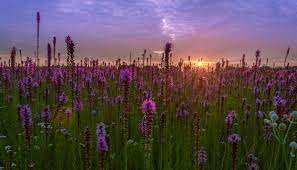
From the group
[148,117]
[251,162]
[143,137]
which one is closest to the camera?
[148,117]

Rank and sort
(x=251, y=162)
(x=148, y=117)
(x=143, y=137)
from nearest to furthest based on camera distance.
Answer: (x=148, y=117) < (x=251, y=162) < (x=143, y=137)

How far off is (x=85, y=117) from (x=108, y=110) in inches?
31.4

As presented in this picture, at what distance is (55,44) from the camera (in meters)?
9.23

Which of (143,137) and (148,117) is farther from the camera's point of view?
(143,137)

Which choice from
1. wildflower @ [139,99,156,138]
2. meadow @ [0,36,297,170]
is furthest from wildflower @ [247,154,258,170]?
wildflower @ [139,99,156,138]

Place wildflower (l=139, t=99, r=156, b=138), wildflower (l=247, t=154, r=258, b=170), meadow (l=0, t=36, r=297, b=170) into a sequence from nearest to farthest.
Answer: wildflower (l=139, t=99, r=156, b=138) < meadow (l=0, t=36, r=297, b=170) < wildflower (l=247, t=154, r=258, b=170)

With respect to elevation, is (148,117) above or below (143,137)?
above

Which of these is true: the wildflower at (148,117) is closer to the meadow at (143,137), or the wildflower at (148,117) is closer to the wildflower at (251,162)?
the meadow at (143,137)

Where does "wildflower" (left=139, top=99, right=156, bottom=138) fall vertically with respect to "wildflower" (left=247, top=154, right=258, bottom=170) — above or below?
above

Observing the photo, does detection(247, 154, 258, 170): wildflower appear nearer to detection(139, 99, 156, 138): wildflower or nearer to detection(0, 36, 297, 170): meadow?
detection(0, 36, 297, 170): meadow

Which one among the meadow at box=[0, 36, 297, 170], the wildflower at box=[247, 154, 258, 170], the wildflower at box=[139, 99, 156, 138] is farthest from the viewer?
the wildflower at box=[247, 154, 258, 170]

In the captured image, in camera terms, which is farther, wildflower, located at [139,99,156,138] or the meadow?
the meadow

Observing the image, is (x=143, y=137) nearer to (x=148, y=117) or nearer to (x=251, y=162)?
(x=251, y=162)

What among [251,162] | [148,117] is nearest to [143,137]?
[251,162]
